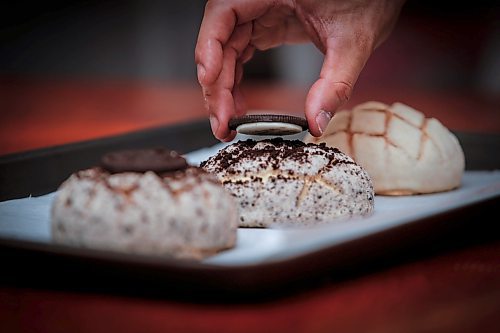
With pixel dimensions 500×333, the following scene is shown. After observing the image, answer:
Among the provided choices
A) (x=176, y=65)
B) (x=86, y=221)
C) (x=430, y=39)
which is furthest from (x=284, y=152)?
(x=176, y=65)

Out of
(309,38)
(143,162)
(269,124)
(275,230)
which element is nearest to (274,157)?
(269,124)

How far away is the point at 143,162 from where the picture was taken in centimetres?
158

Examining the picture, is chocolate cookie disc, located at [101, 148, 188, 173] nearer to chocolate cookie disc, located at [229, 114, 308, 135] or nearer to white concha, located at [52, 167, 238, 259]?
white concha, located at [52, 167, 238, 259]

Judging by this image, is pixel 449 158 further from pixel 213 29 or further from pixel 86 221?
pixel 86 221

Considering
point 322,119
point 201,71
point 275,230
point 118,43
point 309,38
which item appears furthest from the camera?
point 118,43

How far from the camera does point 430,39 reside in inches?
259

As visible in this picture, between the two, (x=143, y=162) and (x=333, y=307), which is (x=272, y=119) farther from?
(x=333, y=307)

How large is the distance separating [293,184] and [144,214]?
0.56m

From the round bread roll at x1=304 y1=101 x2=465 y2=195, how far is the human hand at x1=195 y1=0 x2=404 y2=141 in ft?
0.75

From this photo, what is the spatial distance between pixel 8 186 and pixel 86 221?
0.77 metres

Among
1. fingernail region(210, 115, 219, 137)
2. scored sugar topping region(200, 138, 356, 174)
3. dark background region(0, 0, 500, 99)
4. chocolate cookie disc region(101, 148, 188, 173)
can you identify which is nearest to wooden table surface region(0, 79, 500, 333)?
chocolate cookie disc region(101, 148, 188, 173)

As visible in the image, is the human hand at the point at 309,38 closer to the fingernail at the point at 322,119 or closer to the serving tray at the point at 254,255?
the fingernail at the point at 322,119

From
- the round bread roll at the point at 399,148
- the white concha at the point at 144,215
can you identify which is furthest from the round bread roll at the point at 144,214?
the round bread roll at the point at 399,148

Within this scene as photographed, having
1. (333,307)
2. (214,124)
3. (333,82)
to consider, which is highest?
(333,82)
